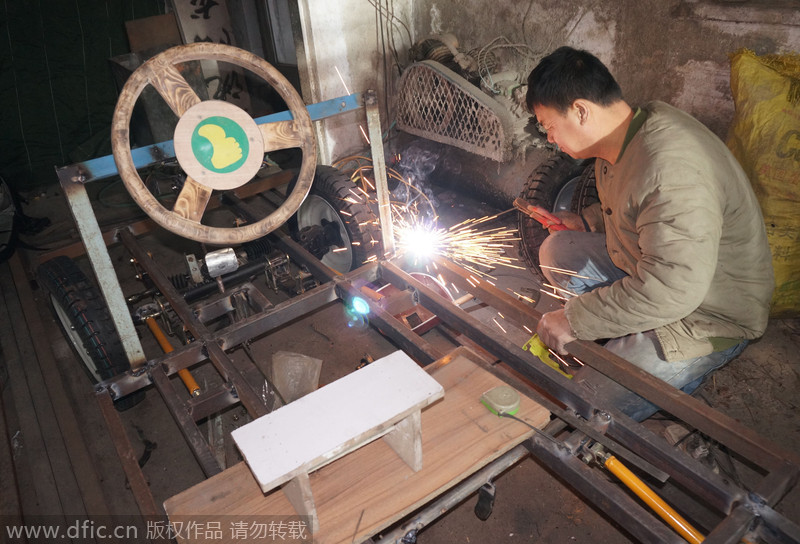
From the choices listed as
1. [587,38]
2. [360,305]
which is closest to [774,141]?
[587,38]

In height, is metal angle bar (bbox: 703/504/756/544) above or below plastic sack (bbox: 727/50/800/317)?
below

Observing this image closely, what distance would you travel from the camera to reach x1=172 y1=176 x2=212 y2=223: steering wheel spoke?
210 cm

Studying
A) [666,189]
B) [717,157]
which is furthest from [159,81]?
[717,157]

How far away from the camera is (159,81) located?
6.35 ft

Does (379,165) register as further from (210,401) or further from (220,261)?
(210,401)

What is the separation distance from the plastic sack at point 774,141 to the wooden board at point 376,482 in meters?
2.14

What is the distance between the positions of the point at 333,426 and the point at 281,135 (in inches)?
56.1

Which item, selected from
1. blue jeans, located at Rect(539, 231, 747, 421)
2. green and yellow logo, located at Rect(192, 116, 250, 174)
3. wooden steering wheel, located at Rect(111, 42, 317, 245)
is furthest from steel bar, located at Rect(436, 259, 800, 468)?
green and yellow logo, located at Rect(192, 116, 250, 174)

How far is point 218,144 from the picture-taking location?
213 cm

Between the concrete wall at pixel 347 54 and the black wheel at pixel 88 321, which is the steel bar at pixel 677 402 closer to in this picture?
the black wheel at pixel 88 321

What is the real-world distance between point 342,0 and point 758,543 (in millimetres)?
4867

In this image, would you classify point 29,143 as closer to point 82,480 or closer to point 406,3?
point 406,3

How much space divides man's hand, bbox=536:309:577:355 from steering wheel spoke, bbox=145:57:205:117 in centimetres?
178

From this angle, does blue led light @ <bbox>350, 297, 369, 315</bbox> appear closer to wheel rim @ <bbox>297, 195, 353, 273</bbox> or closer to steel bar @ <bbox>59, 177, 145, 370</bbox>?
wheel rim @ <bbox>297, 195, 353, 273</bbox>
